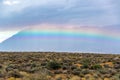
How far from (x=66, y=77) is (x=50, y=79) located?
2.66m

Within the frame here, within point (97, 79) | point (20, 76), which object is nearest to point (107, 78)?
point (97, 79)

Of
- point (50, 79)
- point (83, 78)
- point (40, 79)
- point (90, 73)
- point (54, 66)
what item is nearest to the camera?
point (40, 79)

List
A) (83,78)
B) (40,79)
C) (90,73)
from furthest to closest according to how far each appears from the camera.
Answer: (90,73) < (83,78) < (40,79)

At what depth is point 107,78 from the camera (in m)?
28.1

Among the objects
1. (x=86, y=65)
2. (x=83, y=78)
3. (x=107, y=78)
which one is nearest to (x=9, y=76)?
(x=83, y=78)

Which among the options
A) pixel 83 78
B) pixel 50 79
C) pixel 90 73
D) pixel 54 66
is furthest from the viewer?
pixel 54 66

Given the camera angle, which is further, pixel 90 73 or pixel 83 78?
pixel 90 73

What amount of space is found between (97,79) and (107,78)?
1.54m

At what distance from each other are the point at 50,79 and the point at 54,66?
8.97m

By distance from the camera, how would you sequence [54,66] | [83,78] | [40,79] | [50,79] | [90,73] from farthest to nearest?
[54,66], [90,73], [83,78], [50,79], [40,79]

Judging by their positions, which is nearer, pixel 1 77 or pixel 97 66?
pixel 1 77

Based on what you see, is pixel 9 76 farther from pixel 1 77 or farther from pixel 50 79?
pixel 50 79

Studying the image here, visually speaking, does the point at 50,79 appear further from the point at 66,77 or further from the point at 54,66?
the point at 54,66

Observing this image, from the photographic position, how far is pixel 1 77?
88.2 ft
